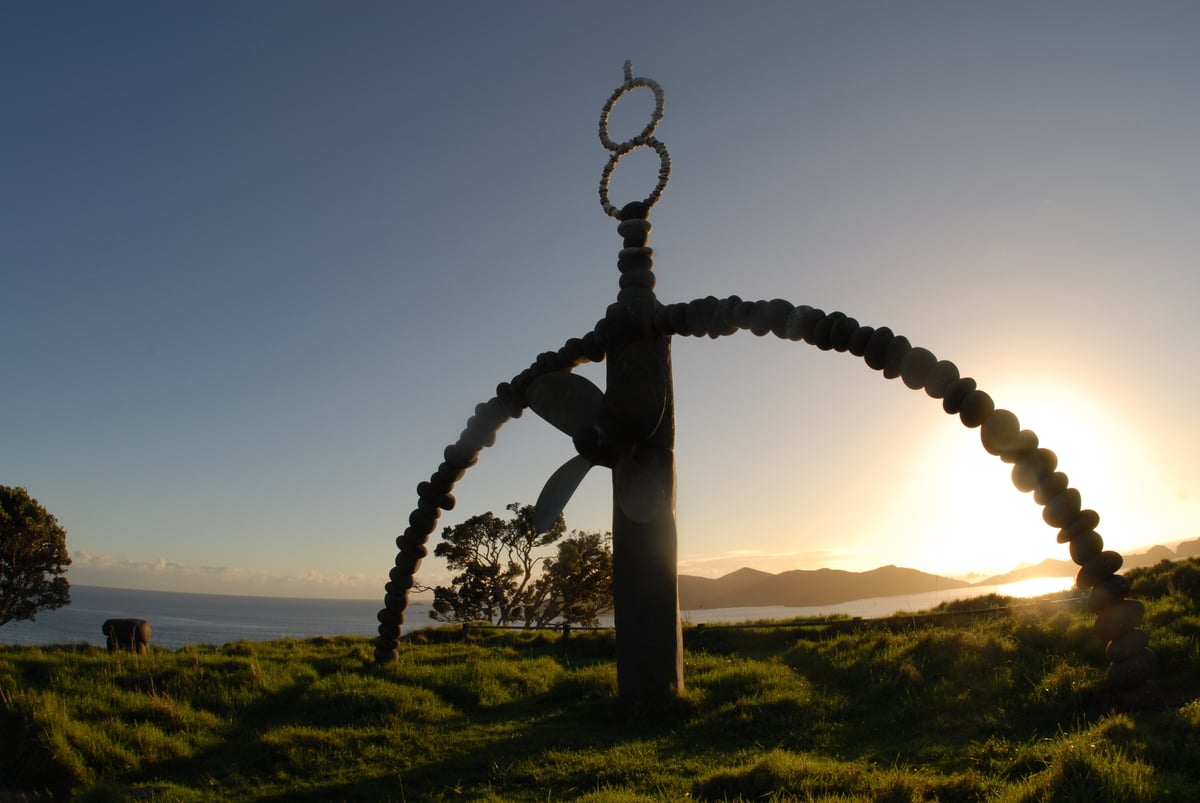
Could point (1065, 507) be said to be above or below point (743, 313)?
below

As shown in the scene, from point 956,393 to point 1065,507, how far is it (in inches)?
53.0

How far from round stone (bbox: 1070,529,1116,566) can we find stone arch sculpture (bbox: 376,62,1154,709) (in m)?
0.01

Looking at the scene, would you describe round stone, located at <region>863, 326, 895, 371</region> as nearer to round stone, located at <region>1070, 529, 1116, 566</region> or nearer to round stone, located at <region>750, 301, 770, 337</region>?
round stone, located at <region>750, 301, 770, 337</region>

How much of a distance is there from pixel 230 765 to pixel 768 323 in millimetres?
7098

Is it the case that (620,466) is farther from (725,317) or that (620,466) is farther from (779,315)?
(779,315)

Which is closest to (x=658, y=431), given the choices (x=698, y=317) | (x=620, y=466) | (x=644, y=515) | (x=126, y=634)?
(x=620, y=466)

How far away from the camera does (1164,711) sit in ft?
20.2

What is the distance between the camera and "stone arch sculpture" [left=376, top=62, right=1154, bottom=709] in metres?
6.88

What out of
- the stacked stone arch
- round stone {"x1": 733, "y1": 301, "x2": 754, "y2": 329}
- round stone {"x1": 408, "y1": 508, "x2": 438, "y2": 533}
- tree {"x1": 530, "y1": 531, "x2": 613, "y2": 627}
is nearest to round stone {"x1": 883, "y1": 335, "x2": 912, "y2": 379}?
the stacked stone arch

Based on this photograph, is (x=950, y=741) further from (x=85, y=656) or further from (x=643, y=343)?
(x=85, y=656)

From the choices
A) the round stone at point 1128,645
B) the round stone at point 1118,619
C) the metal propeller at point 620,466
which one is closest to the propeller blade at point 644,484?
the metal propeller at point 620,466

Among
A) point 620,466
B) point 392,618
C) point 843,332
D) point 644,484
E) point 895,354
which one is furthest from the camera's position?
point 392,618

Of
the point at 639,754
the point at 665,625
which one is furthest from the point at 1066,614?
the point at 639,754

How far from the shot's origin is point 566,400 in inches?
393
